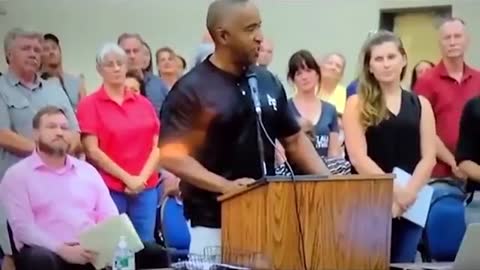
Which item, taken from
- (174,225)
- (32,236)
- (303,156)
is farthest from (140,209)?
(303,156)

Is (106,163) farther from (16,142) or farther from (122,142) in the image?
(16,142)

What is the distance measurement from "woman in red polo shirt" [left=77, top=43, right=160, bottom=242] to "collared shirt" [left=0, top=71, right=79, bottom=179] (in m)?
0.21

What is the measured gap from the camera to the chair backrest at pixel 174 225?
231 inches

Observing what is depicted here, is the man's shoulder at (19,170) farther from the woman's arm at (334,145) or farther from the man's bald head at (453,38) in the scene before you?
the man's bald head at (453,38)

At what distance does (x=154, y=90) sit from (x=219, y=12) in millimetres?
2995

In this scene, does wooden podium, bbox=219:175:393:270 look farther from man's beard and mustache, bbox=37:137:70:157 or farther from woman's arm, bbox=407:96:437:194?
man's beard and mustache, bbox=37:137:70:157

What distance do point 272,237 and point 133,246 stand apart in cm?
129

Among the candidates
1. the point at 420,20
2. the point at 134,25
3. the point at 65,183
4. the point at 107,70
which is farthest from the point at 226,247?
the point at 420,20

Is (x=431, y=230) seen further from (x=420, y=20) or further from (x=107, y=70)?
(x=420, y=20)

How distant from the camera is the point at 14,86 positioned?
5684 millimetres

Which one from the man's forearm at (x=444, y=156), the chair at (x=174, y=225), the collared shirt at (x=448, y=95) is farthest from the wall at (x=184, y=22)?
the man's forearm at (x=444, y=156)

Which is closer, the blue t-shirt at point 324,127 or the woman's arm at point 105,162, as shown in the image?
the woman's arm at point 105,162

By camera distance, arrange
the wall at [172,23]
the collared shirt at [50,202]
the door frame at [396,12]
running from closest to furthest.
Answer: the collared shirt at [50,202], the wall at [172,23], the door frame at [396,12]

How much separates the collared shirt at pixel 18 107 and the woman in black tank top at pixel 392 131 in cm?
157
